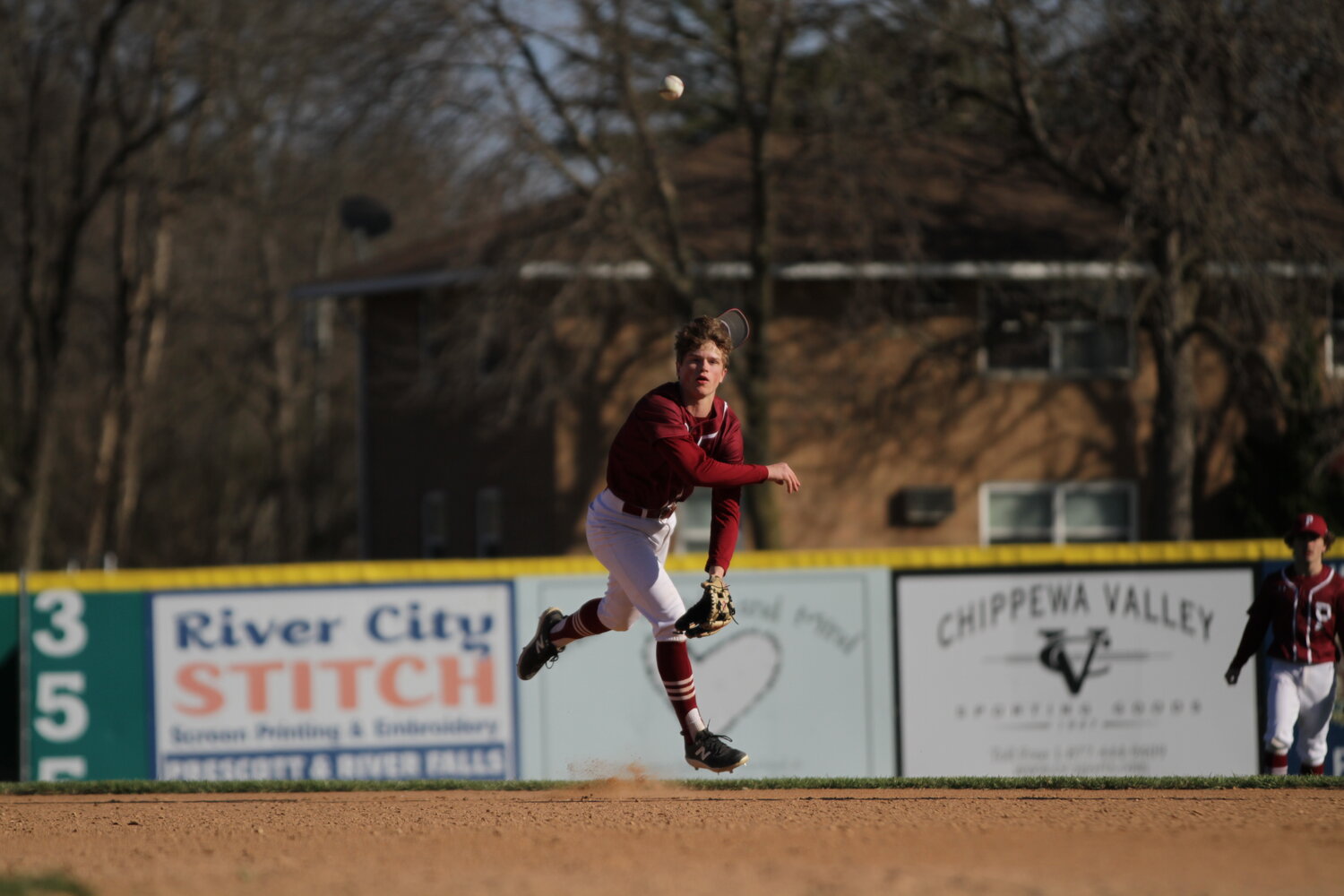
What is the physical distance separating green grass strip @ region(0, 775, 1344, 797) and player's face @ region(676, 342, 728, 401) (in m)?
2.96

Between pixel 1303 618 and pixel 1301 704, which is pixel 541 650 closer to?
pixel 1303 618

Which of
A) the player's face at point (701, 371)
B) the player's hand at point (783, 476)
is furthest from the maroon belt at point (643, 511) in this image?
the player's hand at point (783, 476)

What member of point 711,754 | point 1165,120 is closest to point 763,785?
point 711,754

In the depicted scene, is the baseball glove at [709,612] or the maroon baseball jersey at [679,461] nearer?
the maroon baseball jersey at [679,461]

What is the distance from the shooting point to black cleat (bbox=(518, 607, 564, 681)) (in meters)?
8.58

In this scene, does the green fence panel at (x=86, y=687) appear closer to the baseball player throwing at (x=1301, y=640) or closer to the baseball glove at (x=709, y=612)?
the baseball glove at (x=709, y=612)

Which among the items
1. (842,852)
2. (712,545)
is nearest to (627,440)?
(712,545)

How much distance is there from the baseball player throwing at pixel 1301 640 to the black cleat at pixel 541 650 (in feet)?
15.0

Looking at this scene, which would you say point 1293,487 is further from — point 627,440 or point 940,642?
point 627,440

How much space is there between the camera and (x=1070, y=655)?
13.6 metres

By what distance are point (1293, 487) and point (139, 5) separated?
67.4 feet

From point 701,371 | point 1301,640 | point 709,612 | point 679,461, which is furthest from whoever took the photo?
point 1301,640

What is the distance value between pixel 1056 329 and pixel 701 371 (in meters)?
15.0

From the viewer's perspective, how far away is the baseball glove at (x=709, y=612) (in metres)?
7.33
